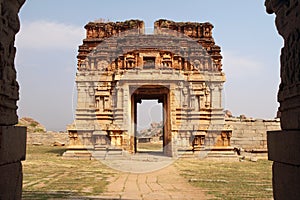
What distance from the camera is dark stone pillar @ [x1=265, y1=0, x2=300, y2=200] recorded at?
12.8 feet

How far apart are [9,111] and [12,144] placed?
43 cm

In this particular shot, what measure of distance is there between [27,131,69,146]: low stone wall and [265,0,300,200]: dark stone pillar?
2675cm

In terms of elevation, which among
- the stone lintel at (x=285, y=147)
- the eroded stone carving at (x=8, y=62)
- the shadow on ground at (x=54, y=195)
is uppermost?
the eroded stone carving at (x=8, y=62)

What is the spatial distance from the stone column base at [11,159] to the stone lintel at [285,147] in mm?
3373

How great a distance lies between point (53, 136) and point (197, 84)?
A: 59.2 ft

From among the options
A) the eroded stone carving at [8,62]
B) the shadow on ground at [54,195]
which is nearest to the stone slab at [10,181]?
the eroded stone carving at [8,62]

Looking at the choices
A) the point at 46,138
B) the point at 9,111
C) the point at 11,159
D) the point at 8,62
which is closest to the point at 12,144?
the point at 11,159

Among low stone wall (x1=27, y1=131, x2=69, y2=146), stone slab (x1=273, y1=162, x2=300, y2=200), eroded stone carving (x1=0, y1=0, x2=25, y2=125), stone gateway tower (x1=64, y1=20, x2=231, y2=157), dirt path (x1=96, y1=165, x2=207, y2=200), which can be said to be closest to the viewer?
stone slab (x1=273, y1=162, x2=300, y2=200)

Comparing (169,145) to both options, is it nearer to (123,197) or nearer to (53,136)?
(123,197)

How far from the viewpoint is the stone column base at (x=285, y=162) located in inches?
150

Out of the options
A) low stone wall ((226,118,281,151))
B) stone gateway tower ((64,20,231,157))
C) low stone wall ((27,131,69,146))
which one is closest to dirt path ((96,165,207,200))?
stone gateway tower ((64,20,231,157))

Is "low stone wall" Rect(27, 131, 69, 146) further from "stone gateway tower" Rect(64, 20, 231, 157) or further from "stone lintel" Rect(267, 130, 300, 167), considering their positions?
"stone lintel" Rect(267, 130, 300, 167)

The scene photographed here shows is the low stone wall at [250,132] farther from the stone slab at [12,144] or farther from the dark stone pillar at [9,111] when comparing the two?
the dark stone pillar at [9,111]

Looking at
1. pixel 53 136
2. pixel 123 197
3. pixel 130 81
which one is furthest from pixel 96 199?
pixel 53 136
